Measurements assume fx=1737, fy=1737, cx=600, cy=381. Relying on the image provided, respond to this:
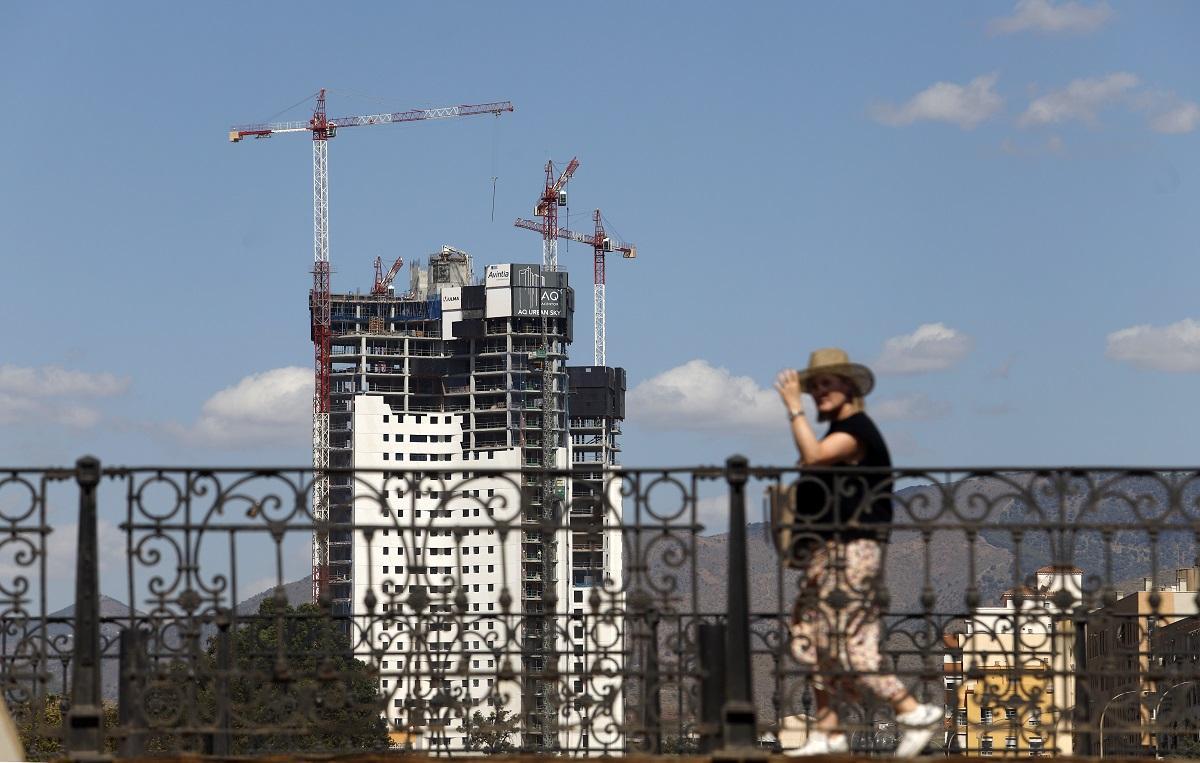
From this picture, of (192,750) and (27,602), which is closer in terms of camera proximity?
(27,602)

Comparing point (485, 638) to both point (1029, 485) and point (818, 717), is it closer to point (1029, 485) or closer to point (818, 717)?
point (818, 717)

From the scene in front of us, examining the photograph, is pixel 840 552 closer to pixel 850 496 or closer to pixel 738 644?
pixel 850 496

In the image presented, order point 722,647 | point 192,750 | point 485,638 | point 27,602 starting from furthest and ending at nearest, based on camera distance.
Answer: point 192,750 < point 485,638 < point 27,602 < point 722,647

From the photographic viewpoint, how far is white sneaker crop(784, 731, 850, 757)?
915cm

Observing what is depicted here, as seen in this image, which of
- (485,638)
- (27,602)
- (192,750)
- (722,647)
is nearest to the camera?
(722,647)

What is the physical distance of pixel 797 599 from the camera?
9.19 meters

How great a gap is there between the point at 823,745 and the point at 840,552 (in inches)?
40.7

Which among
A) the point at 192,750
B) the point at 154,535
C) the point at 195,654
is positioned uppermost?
the point at 154,535

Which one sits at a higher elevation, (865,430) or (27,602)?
(865,430)

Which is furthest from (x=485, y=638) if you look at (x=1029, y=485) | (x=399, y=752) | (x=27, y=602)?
(x=1029, y=485)

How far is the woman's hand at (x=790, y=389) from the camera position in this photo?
359 inches

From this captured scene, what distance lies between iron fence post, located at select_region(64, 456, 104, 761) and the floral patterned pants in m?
3.66

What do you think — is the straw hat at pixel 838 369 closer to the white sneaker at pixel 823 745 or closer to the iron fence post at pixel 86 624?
the white sneaker at pixel 823 745

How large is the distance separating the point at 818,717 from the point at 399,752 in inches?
98.1
